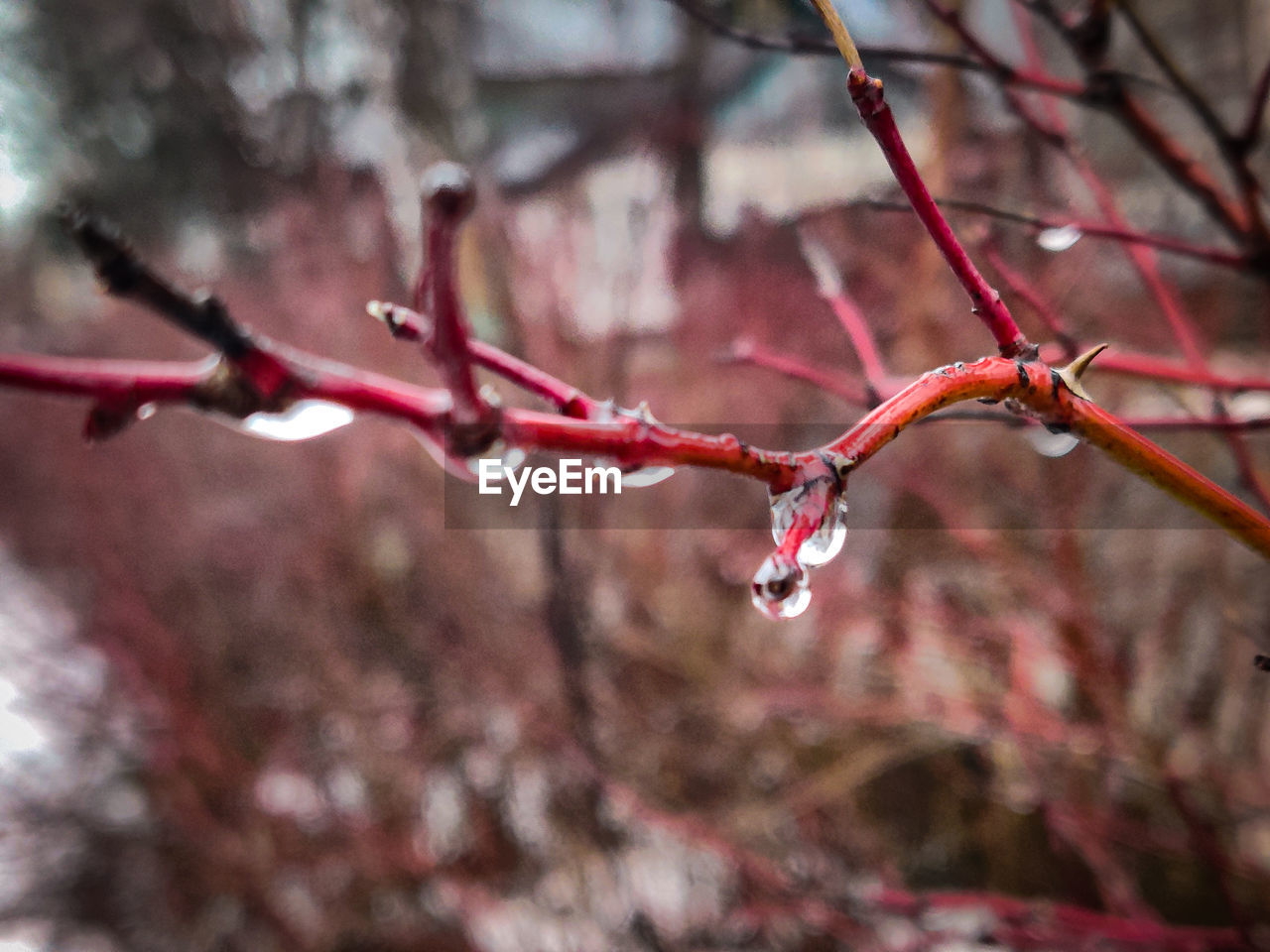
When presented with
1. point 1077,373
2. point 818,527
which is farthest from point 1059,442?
point 818,527

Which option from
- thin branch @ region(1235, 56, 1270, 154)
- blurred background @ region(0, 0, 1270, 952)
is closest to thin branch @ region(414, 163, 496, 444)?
thin branch @ region(1235, 56, 1270, 154)

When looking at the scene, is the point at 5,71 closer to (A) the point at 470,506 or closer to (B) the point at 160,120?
(B) the point at 160,120

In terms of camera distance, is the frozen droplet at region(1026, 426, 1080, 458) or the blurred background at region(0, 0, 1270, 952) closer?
the frozen droplet at region(1026, 426, 1080, 458)

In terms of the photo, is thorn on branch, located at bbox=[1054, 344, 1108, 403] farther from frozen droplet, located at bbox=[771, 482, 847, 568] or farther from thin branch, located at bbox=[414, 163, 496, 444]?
thin branch, located at bbox=[414, 163, 496, 444]

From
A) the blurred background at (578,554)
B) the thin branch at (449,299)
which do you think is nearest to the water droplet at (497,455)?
the thin branch at (449,299)

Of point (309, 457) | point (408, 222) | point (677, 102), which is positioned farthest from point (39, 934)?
point (677, 102)

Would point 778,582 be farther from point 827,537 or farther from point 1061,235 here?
point 1061,235
